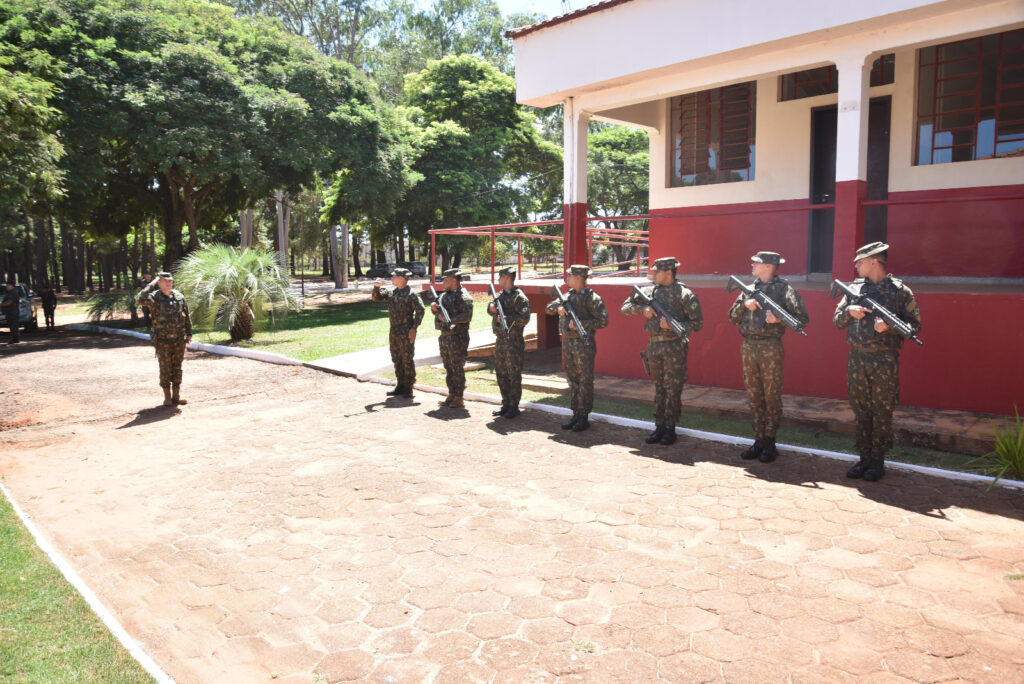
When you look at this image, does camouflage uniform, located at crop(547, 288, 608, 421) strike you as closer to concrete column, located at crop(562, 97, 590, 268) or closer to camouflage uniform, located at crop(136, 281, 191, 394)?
concrete column, located at crop(562, 97, 590, 268)

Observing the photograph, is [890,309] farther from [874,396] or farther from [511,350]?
[511,350]

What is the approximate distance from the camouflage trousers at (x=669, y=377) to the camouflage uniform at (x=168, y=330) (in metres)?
6.43

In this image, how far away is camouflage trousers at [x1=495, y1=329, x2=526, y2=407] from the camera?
26.7ft

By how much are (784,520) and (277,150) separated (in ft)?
59.9

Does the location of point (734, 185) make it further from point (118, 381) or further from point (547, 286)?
point (118, 381)

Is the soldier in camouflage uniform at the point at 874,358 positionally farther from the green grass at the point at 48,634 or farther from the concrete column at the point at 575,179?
the green grass at the point at 48,634

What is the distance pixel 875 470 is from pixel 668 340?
87.4 inches

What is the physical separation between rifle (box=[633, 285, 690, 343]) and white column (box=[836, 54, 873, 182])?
2.69 meters

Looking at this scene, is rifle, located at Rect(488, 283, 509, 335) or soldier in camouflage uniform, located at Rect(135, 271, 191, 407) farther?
soldier in camouflage uniform, located at Rect(135, 271, 191, 407)

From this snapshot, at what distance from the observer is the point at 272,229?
158 feet

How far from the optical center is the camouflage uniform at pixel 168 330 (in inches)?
360

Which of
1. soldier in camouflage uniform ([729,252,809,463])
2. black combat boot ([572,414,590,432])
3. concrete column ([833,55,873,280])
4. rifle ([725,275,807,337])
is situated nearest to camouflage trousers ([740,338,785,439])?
soldier in camouflage uniform ([729,252,809,463])

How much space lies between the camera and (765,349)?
6094mm

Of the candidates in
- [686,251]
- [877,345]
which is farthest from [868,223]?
[877,345]
